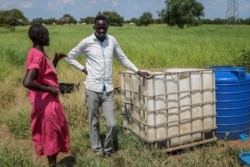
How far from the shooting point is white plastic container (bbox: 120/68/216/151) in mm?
3641

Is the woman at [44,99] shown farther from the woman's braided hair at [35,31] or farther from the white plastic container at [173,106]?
the white plastic container at [173,106]

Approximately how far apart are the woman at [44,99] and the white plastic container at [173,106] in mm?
940

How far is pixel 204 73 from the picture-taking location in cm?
389

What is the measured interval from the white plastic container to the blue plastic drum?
21 centimetres

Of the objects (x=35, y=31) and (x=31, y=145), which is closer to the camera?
(x=35, y=31)

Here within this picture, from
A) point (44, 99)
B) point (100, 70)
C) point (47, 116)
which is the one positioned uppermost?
point (100, 70)

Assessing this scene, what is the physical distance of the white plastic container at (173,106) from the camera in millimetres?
3641

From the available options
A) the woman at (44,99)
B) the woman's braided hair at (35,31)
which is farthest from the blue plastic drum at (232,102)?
the woman's braided hair at (35,31)

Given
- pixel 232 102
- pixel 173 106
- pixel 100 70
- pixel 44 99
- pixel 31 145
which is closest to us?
pixel 44 99

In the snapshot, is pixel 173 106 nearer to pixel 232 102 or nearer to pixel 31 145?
pixel 232 102

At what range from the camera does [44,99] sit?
10.4 feet

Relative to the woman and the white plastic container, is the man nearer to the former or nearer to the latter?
the white plastic container

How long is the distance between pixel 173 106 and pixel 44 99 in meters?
1.46

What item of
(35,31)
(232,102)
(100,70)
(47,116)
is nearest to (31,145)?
(47,116)
